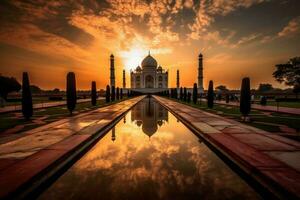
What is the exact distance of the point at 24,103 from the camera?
29.7 feet

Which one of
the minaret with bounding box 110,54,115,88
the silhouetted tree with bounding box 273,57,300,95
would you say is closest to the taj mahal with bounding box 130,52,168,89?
the minaret with bounding box 110,54,115,88

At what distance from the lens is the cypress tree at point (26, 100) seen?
888cm

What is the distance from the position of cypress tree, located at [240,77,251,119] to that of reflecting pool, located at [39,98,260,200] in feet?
14.9

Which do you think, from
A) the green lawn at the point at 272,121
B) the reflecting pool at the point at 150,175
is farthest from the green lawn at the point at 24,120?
A: the green lawn at the point at 272,121

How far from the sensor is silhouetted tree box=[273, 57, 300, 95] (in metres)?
34.7

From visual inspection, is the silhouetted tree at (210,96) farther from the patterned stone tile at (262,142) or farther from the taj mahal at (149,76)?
the taj mahal at (149,76)

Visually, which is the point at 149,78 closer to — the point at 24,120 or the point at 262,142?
the point at 24,120

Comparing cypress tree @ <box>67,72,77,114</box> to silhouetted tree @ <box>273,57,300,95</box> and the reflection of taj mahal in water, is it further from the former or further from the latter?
silhouetted tree @ <box>273,57,300,95</box>

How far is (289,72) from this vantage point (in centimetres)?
3581

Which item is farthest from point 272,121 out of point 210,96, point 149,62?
point 149,62

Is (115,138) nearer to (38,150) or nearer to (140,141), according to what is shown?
(140,141)

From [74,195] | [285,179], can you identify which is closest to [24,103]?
[74,195]

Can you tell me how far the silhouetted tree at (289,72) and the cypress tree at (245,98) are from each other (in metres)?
34.2

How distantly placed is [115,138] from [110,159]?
1.78m
